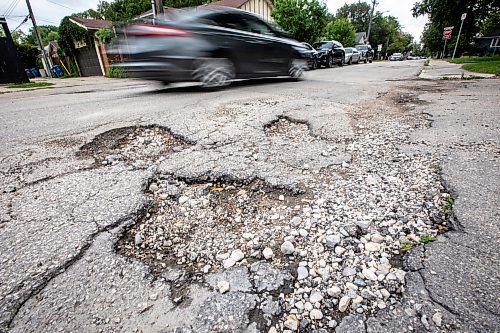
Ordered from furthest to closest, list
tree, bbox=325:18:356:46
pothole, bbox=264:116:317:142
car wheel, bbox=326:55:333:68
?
1. tree, bbox=325:18:356:46
2. car wheel, bbox=326:55:333:68
3. pothole, bbox=264:116:317:142

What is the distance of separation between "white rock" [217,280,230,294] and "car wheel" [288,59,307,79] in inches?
261

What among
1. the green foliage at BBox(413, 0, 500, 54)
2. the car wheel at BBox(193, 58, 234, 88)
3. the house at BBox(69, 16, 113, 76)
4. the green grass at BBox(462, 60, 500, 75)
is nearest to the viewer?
the car wheel at BBox(193, 58, 234, 88)

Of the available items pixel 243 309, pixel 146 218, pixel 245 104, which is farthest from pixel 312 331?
pixel 245 104

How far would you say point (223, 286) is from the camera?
115 cm

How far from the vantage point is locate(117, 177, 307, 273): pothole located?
1.35 metres

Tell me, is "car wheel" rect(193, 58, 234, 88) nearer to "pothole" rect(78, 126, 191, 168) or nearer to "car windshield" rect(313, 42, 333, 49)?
"pothole" rect(78, 126, 191, 168)

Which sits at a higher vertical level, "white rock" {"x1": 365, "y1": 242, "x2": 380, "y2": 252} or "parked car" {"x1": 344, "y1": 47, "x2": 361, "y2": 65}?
"parked car" {"x1": 344, "y1": 47, "x2": 361, "y2": 65}

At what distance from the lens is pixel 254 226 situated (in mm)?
1567

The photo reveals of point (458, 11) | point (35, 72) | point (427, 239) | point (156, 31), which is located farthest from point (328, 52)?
point (35, 72)

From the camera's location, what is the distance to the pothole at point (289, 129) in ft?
9.50

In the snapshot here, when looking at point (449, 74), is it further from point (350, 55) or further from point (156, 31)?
point (350, 55)

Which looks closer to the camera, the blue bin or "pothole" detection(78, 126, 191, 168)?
"pothole" detection(78, 126, 191, 168)

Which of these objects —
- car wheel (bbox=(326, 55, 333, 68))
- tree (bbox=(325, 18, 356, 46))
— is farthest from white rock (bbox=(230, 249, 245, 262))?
tree (bbox=(325, 18, 356, 46))

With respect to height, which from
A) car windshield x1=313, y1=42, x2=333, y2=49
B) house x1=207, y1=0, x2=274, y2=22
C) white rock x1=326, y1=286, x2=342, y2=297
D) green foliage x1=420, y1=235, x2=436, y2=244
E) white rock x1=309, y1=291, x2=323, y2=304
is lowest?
white rock x1=309, y1=291, x2=323, y2=304
